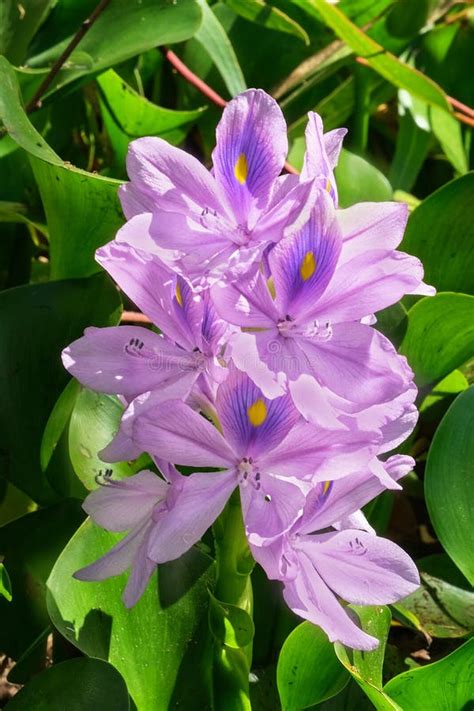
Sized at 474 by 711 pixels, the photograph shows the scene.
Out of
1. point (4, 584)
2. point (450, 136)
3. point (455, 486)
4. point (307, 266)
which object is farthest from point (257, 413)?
point (450, 136)

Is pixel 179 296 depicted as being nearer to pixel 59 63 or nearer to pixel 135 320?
pixel 135 320

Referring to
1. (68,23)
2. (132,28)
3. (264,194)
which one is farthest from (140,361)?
(68,23)

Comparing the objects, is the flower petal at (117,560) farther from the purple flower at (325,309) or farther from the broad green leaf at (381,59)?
the broad green leaf at (381,59)

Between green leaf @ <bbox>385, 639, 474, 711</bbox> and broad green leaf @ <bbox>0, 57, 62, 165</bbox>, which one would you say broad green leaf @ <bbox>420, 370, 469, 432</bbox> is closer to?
green leaf @ <bbox>385, 639, 474, 711</bbox>

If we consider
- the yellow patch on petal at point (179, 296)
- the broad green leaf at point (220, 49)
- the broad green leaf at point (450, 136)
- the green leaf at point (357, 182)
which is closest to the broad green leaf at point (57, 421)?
the yellow patch on petal at point (179, 296)

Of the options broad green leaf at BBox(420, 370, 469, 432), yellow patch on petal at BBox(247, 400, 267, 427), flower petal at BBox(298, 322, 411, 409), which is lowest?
broad green leaf at BBox(420, 370, 469, 432)

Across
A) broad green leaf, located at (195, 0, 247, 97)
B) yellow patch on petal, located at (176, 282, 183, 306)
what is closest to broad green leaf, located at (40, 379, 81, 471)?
yellow patch on petal, located at (176, 282, 183, 306)
